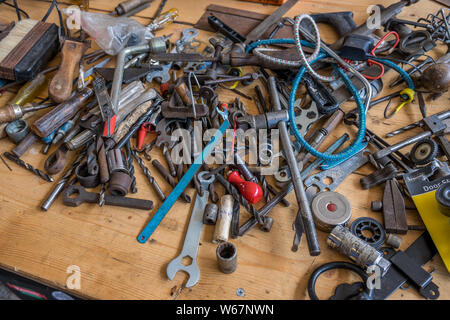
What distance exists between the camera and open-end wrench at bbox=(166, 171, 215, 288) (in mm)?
1036

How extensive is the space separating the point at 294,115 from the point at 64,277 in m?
0.97

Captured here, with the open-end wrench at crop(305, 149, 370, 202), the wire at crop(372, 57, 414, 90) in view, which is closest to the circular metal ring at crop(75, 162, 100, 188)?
the open-end wrench at crop(305, 149, 370, 202)

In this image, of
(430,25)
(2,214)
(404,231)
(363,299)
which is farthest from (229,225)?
(430,25)

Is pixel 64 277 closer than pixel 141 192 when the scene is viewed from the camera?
Yes

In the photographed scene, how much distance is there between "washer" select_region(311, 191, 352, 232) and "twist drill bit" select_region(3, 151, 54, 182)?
37.4 inches

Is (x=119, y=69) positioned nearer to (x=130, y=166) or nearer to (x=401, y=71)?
(x=130, y=166)

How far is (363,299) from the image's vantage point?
955 mm

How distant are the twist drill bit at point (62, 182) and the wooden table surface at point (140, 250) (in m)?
0.02

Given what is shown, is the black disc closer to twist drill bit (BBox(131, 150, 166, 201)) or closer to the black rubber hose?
the black rubber hose

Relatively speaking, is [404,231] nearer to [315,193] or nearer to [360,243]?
Answer: [360,243]

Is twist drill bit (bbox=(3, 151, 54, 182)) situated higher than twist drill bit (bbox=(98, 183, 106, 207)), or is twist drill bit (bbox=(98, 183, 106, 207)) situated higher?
twist drill bit (bbox=(98, 183, 106, 207))

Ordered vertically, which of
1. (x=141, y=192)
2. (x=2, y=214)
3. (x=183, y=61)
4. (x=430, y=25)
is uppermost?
(x=430, y=25)

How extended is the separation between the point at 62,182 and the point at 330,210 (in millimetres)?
941

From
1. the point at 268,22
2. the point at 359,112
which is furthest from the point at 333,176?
the point at 268,22
